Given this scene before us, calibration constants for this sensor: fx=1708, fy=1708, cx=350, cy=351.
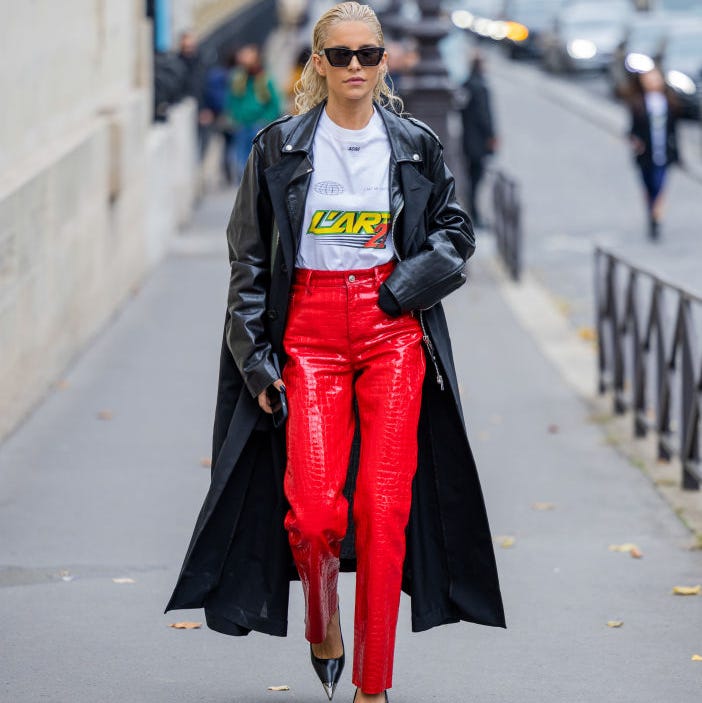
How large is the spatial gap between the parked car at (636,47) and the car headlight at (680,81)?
3.92 ft

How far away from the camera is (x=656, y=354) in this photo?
28.4 ft

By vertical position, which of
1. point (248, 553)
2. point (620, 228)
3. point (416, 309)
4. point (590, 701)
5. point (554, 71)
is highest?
point (416, 309)

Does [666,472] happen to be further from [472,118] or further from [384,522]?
[472,118]

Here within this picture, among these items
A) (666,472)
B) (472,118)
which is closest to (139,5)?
(472,118)

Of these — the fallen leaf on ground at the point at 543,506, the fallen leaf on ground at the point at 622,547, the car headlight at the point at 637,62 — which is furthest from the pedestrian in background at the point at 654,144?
the car headlight at the point at 637,62

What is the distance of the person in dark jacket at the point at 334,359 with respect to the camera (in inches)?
178

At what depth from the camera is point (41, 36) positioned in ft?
33.7

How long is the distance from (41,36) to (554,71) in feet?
111

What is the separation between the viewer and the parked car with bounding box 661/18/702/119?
3041 cm

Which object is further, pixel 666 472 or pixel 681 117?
pixel 681 117

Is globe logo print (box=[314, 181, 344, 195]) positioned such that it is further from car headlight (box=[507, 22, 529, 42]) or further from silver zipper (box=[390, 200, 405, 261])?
car headlight (box=[507, 22, 529, 42])

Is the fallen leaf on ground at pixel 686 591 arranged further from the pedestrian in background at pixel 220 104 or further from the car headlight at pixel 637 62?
the car headlight at pixel 637 62

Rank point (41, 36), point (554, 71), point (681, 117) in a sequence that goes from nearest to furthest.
Answer: point (41, 36) < point (681, 117) < point (554, 71)

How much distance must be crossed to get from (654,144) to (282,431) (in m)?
14.5
